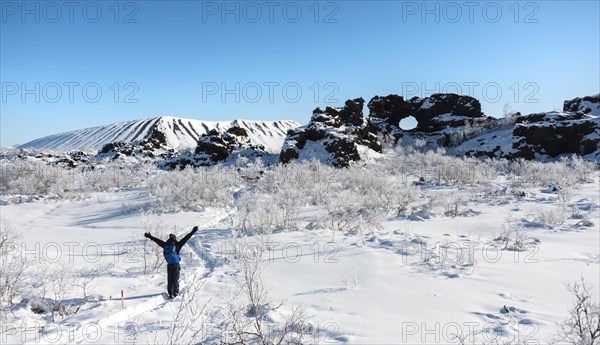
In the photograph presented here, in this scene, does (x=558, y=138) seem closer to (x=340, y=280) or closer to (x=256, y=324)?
(x=340, y=280)

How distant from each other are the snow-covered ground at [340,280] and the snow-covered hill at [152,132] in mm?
99473

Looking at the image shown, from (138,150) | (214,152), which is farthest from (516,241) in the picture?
(138,150)

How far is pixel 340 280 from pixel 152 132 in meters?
115

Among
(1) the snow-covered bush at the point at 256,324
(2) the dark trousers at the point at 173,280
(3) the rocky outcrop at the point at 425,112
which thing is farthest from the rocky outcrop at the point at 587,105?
(2) the dark trousers at the point at 173,280

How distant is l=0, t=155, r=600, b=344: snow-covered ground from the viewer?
4.47m

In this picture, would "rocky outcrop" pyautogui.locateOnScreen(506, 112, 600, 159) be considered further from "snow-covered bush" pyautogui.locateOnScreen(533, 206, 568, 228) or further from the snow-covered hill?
the snow-covered hill

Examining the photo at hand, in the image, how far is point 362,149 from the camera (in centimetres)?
3878

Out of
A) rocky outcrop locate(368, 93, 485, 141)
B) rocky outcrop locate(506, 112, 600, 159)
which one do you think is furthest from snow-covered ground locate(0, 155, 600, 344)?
rocky outcrop locate(368, 93, 485, 141)

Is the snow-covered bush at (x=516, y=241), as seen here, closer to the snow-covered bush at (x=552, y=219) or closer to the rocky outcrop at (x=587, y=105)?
the snow-covered bush at (x=552, y=219)

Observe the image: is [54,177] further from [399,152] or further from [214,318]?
[399,152]

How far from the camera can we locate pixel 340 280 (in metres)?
→ 6.51

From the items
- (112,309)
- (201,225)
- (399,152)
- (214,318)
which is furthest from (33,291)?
(399,152)

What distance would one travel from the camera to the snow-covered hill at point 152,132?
376 feet

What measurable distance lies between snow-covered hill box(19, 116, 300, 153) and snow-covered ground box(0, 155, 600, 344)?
326 ft
